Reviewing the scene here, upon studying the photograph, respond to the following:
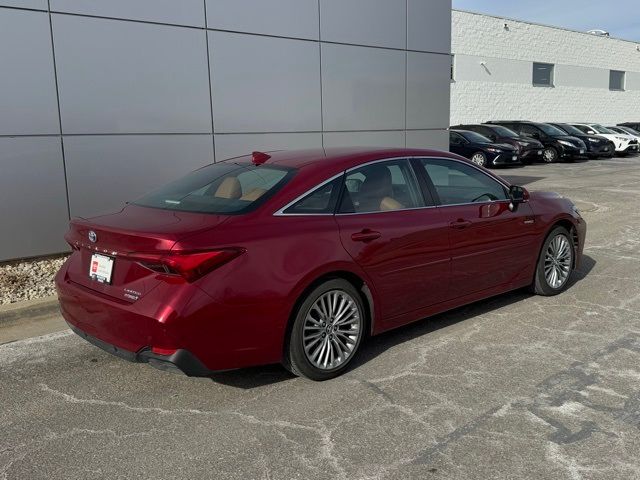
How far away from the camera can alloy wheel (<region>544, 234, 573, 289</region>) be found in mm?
5695

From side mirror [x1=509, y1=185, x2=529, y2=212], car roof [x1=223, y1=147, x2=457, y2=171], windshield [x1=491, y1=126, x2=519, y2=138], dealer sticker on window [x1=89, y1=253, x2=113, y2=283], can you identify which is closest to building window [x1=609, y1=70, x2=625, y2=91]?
windshield [x1=491, y1=126, x2=519, y2=138]

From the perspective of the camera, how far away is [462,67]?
90.6 feet

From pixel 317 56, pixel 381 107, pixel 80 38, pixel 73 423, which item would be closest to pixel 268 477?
pixel 73 423

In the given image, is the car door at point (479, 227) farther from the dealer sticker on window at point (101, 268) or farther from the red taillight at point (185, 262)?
the dealer sticker on window at point (101, 268)


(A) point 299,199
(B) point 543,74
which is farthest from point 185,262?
(B) point 543,74

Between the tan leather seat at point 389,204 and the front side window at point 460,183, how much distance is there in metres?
0.47

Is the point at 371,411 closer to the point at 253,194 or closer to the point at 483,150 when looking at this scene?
the point at 253,194

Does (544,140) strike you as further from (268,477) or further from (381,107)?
(268,477)

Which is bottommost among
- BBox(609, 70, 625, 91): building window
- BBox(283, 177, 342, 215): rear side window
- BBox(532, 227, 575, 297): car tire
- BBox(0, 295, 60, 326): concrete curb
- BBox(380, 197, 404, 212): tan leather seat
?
BBox(0, 295, 60, 326): concrete curb

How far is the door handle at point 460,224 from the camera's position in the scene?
4.63 meters

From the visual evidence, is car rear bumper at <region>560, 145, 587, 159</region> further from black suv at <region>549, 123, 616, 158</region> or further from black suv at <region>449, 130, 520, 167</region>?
black suv at <region>449, 130, 520, 167</region>

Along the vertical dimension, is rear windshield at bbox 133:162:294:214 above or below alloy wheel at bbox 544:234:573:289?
above

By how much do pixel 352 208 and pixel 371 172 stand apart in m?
0.40

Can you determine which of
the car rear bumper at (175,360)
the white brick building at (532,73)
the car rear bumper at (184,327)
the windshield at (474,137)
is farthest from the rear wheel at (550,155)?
the car rear bumper at (175,360)
